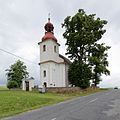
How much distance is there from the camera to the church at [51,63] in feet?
215

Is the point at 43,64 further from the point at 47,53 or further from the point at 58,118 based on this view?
the point at 58,118

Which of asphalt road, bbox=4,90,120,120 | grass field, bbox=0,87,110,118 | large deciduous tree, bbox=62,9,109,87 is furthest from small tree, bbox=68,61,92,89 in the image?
asphalt road, bbox=4,90,120,120

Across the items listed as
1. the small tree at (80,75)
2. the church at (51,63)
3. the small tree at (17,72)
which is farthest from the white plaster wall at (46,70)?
the small tree at (17,72)

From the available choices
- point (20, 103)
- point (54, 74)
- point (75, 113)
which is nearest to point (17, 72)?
point (54, 74)

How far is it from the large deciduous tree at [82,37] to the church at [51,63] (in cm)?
265

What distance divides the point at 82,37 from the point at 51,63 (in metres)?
8.44

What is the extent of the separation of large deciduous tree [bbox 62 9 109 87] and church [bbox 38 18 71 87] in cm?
265

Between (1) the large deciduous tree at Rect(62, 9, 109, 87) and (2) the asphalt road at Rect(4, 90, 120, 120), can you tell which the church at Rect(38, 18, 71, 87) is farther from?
(2) the asphalt road at Rect(4, 90, 120, 120)

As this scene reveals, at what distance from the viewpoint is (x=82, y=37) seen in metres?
63.8

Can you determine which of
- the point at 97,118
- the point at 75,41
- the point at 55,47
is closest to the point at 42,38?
the point at 55,47

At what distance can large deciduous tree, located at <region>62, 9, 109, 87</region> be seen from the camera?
63812mm

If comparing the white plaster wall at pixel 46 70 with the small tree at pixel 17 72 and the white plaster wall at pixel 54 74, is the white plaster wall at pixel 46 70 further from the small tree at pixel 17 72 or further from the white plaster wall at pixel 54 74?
the small tree at pixel 17 72

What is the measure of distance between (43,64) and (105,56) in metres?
16.8

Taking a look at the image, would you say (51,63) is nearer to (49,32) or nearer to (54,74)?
(54,74)
